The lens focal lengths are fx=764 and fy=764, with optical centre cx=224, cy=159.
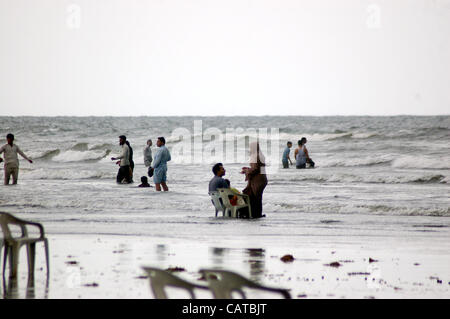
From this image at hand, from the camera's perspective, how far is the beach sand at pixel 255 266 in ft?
25.5

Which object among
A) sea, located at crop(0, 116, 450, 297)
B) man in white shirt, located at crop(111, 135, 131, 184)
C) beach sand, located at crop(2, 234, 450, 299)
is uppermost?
man in white shirt, located at crop(111, 135, 131, 184)

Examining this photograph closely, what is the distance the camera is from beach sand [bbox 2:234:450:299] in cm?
777

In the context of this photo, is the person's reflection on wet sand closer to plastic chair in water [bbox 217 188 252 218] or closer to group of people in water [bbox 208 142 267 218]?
plastic chair in water [bbox 217 188 252 218]

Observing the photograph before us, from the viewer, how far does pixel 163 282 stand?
17.5 feet

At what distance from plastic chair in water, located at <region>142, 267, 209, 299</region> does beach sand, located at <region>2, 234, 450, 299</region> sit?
1.96 meters

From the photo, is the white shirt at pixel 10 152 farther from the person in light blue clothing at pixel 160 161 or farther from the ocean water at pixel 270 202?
the person in light blue clothing at pixel 160 161

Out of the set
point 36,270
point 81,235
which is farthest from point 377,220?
point 36,270

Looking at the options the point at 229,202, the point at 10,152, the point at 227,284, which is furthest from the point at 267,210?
the point at 227,284

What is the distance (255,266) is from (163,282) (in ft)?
13.7

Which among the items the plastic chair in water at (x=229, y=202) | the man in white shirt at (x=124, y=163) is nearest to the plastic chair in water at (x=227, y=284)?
the plastic chair in water at (x=229, y=202)

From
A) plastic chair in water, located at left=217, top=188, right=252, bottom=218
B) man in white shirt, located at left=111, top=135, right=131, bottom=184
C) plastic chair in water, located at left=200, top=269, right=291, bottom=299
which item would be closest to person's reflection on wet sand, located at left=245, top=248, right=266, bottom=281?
plastic chair in water, located at left=200, top=269, right=291, bottom=299

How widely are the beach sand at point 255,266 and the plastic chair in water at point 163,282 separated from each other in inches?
77.1

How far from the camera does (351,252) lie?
10.8 metres
